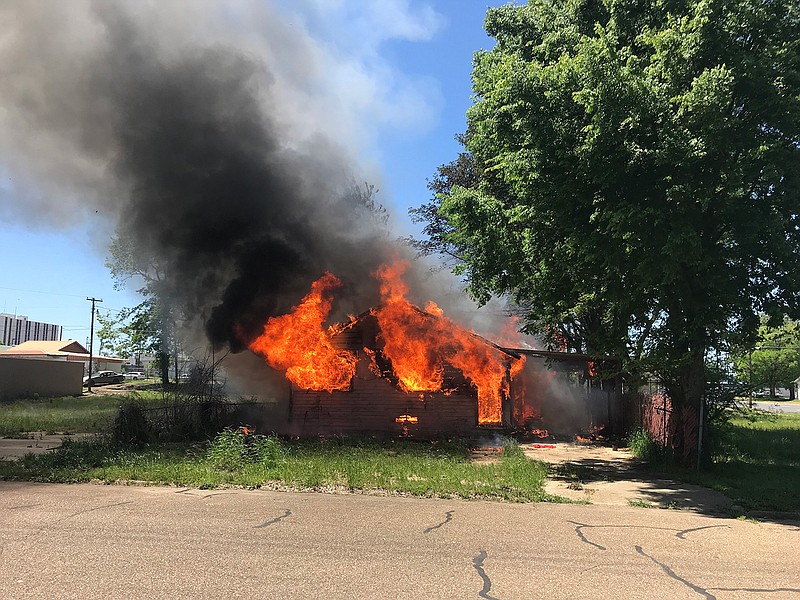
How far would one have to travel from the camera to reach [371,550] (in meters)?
5.79

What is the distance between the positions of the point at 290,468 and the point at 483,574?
639 cm

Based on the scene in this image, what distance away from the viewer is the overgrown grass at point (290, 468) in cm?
959

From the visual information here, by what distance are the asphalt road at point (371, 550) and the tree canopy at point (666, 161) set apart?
4149mm

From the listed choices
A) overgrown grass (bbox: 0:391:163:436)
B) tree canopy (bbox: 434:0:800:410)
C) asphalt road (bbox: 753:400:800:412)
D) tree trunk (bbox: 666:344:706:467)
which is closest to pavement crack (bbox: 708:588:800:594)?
tree canopy (bbox: 434:0:800:410)

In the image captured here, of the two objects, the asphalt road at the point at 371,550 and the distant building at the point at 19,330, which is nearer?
the asphalt road at the point at 371,550

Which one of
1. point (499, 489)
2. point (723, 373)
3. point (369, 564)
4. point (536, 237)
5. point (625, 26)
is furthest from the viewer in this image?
point (723, 373)

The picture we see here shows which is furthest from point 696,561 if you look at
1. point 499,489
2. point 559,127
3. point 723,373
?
point 723,373

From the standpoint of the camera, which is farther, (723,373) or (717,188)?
(723,373)

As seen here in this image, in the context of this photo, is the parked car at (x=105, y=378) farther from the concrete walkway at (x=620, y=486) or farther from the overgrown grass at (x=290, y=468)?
the concrete walkway at (x=620, y=486)

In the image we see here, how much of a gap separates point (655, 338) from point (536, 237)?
3116mm

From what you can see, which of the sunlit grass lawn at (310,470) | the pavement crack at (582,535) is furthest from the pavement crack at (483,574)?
the sunlit grass lawn at (310,470)

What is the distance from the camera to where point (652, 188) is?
964cm

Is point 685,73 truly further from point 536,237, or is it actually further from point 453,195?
point 453,195

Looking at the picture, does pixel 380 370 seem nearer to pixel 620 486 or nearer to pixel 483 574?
pixel 620 486
